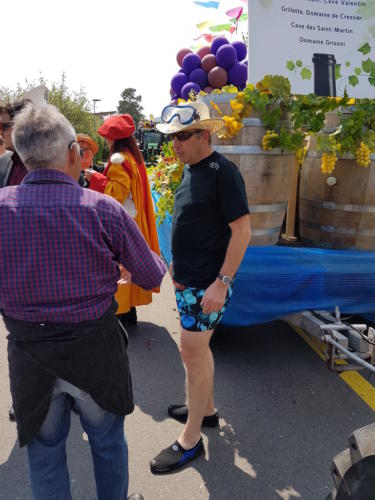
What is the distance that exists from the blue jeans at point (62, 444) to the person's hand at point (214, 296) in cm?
63

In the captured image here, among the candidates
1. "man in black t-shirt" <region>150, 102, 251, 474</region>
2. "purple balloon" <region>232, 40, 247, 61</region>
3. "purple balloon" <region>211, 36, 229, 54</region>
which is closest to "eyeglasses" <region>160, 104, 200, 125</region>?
"man in black t-shirt" <region>150, 102, 251, 474</region>

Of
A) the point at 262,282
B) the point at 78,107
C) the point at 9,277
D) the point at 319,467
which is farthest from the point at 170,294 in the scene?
the point at 78,107

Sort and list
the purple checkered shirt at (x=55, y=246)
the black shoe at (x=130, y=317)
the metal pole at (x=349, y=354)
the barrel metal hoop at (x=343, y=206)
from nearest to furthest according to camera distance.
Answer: the purple checkered shirt at (x=55, y=246) → the metal pole at (x=349, y=354) → the barrel metal hoop at (x=343, y=206) → the black shoe at (x=130, y=317)

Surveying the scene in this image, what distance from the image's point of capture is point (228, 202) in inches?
71.6

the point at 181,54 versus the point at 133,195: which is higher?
the point at 181,54

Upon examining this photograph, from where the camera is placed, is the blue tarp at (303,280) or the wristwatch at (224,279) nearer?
the wristwatch at (224,279)

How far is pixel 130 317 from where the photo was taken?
3879 mm

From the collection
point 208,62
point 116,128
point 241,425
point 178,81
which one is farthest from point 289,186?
point 178,81

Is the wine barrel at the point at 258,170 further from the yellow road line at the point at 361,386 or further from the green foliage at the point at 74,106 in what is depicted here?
the green foliage at the point at 74,106

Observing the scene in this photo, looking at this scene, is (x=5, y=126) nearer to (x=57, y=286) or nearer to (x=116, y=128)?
(x=116, y=128)

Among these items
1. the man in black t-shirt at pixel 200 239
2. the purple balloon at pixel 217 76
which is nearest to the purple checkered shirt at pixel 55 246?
the man in black t-shirt at pixel 200 239

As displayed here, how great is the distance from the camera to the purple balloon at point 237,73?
4.28 metres

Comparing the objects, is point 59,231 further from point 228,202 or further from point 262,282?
point 262,282

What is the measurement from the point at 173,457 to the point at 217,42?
4053 mm
